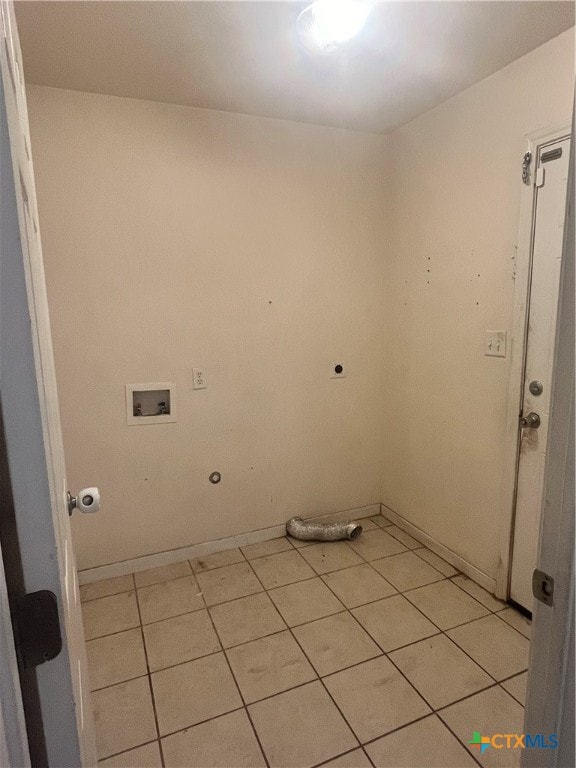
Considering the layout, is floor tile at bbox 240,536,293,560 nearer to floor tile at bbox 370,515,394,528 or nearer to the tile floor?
the tile floor

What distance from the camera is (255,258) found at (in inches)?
95.3

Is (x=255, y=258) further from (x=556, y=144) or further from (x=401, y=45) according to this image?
(x=556, y=144)

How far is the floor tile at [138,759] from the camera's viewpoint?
1370mm

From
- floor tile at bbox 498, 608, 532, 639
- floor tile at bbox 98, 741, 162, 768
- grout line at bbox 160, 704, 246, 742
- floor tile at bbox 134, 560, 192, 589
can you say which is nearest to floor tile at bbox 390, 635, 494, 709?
floor tile at bbox 498, 608, 532, 639

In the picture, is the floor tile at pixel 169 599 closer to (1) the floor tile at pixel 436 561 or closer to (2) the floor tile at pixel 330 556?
(2) the floor tile at pixel 330 556

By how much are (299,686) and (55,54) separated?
2616 millimetres

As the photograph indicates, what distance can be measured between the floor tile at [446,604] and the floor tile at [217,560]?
0.96 m

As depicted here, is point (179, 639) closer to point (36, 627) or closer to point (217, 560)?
point (217, 560)

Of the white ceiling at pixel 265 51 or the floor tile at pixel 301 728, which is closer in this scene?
the floor tile at pixel 301 728

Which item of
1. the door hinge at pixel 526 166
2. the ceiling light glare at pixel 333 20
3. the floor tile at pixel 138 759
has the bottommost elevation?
the floor tile at pixel 138 759

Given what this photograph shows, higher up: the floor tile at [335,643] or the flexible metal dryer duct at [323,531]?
the flexible metal dryer duct at [323,531]

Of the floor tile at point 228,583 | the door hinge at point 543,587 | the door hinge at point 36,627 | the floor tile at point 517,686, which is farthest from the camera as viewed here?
the floor tile at point 228,583

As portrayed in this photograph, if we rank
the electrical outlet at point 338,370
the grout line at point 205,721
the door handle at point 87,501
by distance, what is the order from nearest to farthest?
the door handle at point 87,501 < the grout line at point 205,721 < the electrical outlet at point 338,370

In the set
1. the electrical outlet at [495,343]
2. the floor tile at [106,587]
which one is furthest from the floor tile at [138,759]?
the electrical outlet at [495,343]
